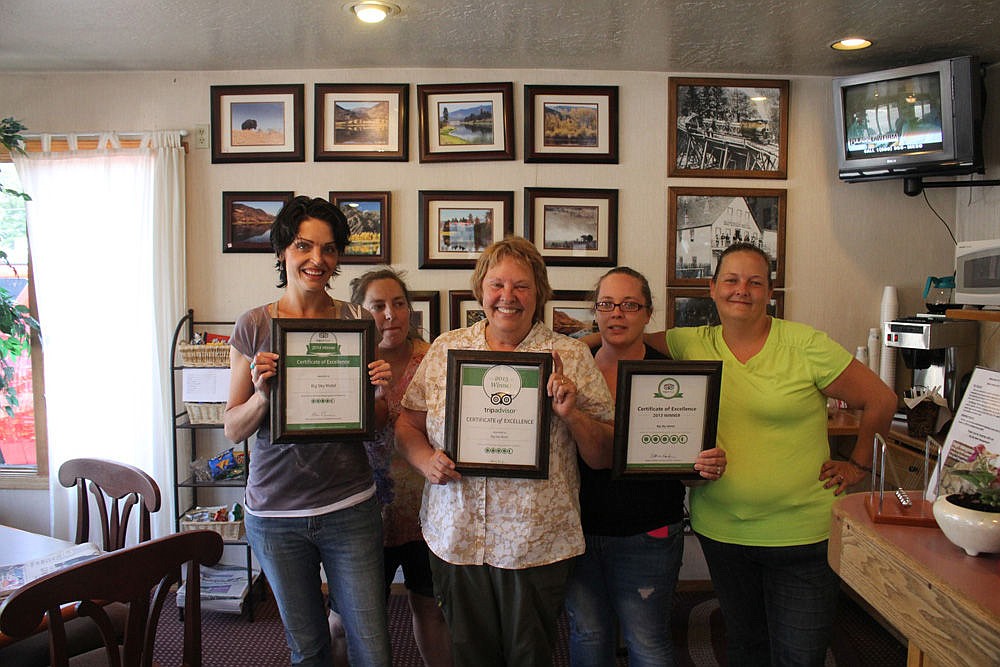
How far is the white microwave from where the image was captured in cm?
271

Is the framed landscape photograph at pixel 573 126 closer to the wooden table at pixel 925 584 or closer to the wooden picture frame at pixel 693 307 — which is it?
the wooden picture frame at pixel 693 307

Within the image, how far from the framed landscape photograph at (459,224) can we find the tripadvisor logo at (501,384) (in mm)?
1784

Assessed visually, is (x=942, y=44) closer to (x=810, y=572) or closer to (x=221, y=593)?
(x=810, y=572)

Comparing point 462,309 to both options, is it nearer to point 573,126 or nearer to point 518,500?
point 573,126

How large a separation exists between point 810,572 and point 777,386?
519 mm

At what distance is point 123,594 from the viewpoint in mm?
1591

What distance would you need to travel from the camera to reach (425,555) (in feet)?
7.44

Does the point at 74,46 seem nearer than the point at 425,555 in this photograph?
No

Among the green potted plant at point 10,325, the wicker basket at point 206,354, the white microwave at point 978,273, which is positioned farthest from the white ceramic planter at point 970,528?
the green potted plant at point 10,325

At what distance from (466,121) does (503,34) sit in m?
0.57

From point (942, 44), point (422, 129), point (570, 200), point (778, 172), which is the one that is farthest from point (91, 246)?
point (942, 44)

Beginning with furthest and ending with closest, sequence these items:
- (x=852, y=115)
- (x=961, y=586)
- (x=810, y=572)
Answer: (x=852, y=115) < (x=810, y=572) < (x=961, y=586)

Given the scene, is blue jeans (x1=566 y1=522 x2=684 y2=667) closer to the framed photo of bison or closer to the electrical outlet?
the framed photo of bison

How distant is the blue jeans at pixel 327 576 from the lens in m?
1.88
